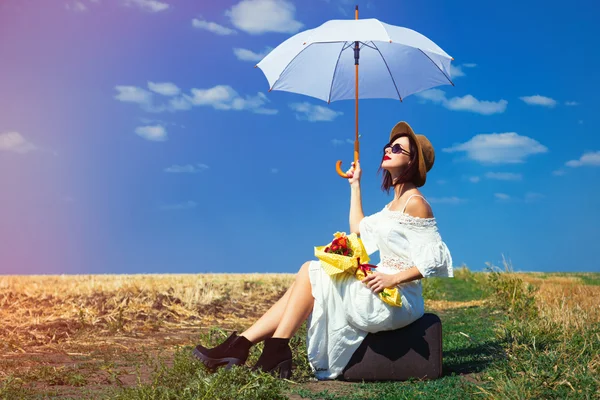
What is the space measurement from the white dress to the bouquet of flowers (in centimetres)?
7

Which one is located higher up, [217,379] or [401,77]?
[401,77]

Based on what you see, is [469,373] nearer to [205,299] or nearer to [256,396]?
[256,396]

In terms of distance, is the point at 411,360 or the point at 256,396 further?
the point at 411,360

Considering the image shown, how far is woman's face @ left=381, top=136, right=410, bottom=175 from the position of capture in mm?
5094

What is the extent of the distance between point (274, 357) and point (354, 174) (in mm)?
1786

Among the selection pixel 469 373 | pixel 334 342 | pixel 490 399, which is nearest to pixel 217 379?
pixel 334 342

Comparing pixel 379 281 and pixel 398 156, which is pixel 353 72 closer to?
pixel 398 156

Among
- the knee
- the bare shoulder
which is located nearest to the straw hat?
the bare shoulder

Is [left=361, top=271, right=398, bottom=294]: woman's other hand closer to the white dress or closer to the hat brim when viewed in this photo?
the white dress

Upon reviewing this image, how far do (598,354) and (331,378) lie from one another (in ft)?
6.93

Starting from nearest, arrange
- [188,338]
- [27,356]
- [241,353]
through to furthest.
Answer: [241,353] < [27,356] < [188,338]

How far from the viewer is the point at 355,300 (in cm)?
469

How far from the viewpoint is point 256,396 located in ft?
12.9

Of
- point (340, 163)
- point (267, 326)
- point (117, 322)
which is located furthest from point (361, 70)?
point (117, 322)
